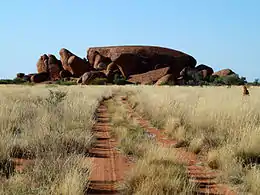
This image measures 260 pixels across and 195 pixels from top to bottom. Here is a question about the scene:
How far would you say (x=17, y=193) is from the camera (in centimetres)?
418

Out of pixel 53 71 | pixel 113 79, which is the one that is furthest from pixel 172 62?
pixel 53 71

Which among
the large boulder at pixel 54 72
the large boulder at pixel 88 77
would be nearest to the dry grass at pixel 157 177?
the large boulder at pixel 88 77

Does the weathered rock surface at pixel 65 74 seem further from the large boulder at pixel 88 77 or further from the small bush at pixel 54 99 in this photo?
the small bush at pixel 54 99

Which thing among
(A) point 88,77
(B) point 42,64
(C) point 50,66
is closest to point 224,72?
(A) point 88,77

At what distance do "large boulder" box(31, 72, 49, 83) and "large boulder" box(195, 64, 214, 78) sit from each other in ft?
146

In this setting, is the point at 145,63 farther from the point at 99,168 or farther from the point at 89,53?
the point at 99,168

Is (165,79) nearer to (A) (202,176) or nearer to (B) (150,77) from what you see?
(B) (150,77)

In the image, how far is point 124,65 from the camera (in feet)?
338

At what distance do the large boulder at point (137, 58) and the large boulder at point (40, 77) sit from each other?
15757 millimetres

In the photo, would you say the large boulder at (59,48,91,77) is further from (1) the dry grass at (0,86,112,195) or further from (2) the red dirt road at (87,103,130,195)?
(2) the red dirt road at (87,103,130,195)

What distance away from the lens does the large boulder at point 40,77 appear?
327 feet

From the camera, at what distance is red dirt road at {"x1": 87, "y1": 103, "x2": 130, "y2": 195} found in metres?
5.35

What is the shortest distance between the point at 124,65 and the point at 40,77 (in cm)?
2386

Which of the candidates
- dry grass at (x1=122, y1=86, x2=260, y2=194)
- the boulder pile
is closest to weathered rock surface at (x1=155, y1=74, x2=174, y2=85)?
the boulder pile
